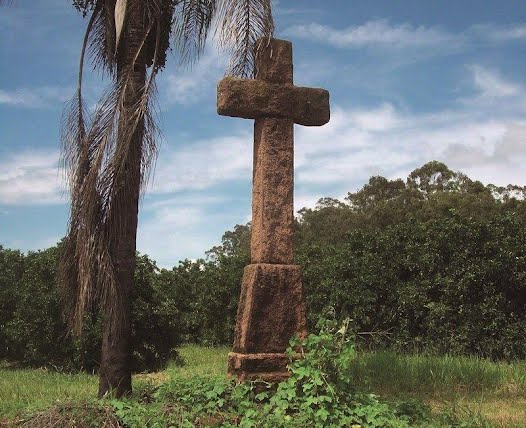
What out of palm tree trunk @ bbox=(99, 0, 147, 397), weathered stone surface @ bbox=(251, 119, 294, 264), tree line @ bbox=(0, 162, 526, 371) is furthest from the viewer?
tree line @ bbox=(0, 162, 526, 371)

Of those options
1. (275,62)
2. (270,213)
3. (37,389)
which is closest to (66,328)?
(37,389)

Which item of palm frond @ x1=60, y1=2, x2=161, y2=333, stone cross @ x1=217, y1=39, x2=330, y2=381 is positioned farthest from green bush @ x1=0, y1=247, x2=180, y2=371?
stone cross @ x1=217, y1=39, x2=330, y2=381

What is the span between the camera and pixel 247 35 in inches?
296

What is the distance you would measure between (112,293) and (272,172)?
2.15 metres

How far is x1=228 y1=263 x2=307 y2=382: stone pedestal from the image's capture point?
21.1 ft

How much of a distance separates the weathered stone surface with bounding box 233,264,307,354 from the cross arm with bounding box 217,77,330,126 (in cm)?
163

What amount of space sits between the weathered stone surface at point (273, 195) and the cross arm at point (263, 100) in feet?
0.47

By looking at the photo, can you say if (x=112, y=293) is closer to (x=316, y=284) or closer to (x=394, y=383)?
(x=394, y=383)

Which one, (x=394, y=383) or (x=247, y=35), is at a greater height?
(x=247, y=35)

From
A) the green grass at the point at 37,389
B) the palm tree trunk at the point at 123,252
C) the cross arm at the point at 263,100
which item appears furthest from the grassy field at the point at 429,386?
the cross arm at the point at 263,100

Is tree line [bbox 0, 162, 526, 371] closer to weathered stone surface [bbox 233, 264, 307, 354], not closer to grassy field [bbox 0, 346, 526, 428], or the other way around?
grassy field [bbox 0, 346, 526, 428]

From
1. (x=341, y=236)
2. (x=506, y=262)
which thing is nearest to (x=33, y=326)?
(x=506, y=262)

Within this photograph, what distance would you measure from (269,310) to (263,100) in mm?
2201

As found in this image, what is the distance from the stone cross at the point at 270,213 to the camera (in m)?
6.48
